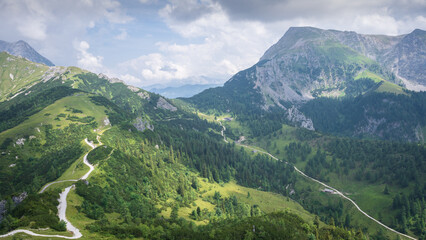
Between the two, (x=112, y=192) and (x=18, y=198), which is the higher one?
(x=18, y=198)

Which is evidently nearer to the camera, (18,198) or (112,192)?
(18,198)

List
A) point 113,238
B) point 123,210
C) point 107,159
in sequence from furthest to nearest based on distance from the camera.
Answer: point 107,159 < point 123,210 < point 113,238

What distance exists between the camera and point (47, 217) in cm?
5694

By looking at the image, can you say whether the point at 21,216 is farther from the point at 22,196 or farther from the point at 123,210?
the point at 123,210

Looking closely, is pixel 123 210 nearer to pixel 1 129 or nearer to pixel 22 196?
pixel 22 196

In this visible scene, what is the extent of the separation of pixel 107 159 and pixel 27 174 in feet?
158

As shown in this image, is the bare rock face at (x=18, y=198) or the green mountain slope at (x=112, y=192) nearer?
the green mountain slope at (x=112, y=192)

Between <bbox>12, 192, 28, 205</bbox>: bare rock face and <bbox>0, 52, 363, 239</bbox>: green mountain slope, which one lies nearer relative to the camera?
<bbox>0, 52, 363, 239</bbox>: green mountain slope

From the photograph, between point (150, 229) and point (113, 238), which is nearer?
point (113, 238)

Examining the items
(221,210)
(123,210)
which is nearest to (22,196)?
(123,210)

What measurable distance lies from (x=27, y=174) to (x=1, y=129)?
85420 millimetres

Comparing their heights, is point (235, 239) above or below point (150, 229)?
below

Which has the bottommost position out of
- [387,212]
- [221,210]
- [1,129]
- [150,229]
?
[387,212]

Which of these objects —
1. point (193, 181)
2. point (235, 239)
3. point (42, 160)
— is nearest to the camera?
point (235, 239)
